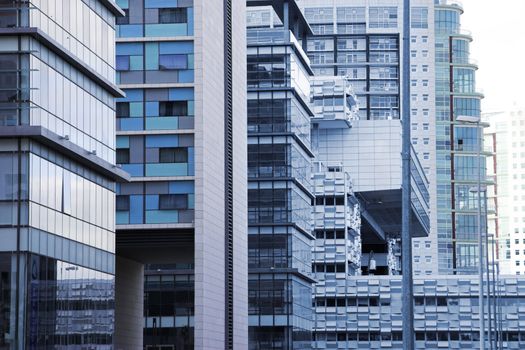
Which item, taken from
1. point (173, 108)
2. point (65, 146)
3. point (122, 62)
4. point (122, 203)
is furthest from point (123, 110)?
point (65, 146)

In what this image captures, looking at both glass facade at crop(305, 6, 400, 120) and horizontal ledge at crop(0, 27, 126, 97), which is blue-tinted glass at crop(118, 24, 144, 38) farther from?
glass facade at crop(305, 6, 400, 120)

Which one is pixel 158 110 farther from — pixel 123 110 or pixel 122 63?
pixel 122 63

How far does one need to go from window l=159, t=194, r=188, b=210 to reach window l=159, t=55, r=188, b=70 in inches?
276

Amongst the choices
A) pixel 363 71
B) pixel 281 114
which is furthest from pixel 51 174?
pixel 363 71

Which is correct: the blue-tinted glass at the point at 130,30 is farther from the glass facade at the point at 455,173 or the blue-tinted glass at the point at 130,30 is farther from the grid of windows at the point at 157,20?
the glass facade at the point at 455,173

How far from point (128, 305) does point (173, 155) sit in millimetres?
11768

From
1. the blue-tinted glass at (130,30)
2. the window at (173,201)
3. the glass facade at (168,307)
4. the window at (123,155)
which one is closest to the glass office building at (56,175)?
the window at (173,201)

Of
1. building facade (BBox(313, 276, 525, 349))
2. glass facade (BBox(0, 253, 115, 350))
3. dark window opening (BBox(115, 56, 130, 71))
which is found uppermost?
dark window opening (BBox(115, 56, 130, 71))

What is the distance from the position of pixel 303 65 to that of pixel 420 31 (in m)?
85.3

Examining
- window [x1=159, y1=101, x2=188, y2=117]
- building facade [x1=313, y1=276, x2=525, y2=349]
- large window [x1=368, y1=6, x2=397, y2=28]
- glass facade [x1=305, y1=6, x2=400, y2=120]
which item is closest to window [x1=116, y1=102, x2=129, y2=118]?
window [x1=159, y1=101, x2=188, y2=117]

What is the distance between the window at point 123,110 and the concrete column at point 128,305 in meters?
9.64

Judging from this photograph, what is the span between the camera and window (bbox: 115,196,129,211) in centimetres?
7569

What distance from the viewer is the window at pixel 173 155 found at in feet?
252

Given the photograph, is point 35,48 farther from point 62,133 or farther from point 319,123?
point 319,123
